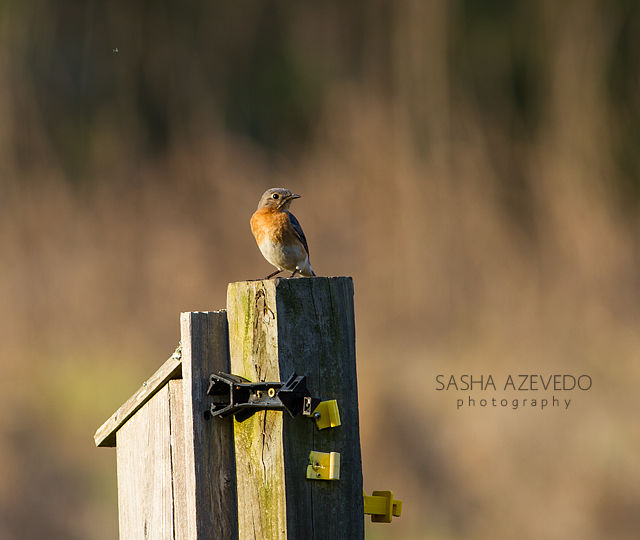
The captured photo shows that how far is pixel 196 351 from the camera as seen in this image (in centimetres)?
250

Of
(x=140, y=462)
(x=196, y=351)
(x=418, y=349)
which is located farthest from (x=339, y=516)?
(x=418, y=349)

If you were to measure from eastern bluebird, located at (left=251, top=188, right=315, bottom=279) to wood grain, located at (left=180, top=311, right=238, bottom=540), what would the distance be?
1610 millimetres

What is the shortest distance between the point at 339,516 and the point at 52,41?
27.0 feet

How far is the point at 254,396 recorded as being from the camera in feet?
7.77

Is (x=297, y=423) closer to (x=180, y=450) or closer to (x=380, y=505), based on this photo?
(x=380, y=505)

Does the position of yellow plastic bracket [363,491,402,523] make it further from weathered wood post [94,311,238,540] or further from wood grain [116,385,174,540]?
wood grain [116,385,174,540]

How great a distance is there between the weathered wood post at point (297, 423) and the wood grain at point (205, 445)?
0.05 m

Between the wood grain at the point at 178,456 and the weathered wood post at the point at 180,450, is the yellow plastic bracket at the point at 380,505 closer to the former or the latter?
the weathered wood post at the point at 180,450

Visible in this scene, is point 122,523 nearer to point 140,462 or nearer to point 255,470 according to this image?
point 140,462

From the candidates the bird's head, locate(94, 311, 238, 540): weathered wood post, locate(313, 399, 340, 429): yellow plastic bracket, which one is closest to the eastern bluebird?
the bird's head

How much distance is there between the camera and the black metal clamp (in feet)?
7.52

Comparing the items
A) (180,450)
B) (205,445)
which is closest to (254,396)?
(205,445)

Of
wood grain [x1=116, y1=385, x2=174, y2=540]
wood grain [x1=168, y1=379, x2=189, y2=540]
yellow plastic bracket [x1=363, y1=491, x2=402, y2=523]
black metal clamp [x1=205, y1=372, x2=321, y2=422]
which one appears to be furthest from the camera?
wood grain [x1=116, y1=385, x2=174, y2=540]

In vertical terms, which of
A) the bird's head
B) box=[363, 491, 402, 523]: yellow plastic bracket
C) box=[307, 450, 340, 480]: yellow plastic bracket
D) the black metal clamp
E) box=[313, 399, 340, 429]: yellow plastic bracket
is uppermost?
the bird's head
